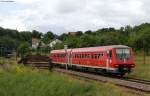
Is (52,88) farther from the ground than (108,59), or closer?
closer

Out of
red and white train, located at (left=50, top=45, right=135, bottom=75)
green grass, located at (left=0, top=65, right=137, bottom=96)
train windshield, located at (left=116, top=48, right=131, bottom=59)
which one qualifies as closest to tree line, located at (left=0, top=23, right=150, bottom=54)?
red and white train, located at (left=50, top=45, right=135, bottom=75)

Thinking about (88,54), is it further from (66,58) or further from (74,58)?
(66,58)

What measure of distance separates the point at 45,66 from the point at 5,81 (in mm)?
14908

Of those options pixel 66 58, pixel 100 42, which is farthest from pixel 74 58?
pixel 100 42

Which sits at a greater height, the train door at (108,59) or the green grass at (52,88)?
the train door at (108,59)

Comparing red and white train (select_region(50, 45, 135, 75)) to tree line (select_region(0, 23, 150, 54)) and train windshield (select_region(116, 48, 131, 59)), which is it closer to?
train windshield (select_region(116, 48, 131, 59))

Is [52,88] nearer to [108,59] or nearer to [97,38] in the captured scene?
[108,59]

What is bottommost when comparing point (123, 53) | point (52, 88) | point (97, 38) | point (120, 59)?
point (52, 88)

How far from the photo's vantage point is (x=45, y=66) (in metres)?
36.4

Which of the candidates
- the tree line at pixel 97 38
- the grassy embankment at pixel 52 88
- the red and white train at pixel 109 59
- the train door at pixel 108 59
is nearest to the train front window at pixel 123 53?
the red and white train at pixel 109 59

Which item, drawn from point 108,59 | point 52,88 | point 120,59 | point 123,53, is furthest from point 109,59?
point 52,88

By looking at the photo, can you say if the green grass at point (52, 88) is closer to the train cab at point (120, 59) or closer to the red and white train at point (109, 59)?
the train cab at point (120, 59)

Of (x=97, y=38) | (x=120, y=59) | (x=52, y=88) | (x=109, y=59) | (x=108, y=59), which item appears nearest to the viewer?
(x=52, y=88)

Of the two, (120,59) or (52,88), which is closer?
(52,88)
